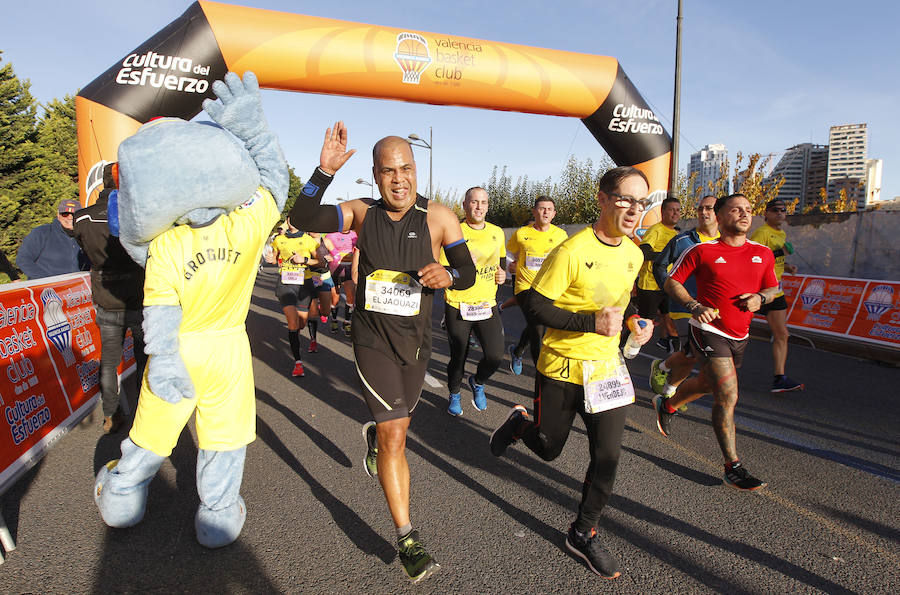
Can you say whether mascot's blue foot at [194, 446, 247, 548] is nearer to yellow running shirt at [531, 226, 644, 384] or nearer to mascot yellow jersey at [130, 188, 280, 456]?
mascot yellow jersey at [130, 188, 280, 456]

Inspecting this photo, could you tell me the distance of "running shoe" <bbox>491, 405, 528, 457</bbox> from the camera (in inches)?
130

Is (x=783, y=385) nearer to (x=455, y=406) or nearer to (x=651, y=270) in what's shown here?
(x=651, y=270)

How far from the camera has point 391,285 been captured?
8.82ft

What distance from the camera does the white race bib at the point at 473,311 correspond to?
4766 millimetres

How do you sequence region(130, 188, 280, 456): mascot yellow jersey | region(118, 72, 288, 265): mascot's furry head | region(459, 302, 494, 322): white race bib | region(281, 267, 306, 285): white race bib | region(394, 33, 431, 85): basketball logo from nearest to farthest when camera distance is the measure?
region(118, 72, 288, 265): mascot's furry head < region(130, 188, 280, 456): mascot yellow jersey < region(459, 302, 494, 322): white race bib < region(281, 267, 306, 285): white race bib < region(394, 33, 431, 85): basketball logo

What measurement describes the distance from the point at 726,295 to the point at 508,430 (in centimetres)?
189

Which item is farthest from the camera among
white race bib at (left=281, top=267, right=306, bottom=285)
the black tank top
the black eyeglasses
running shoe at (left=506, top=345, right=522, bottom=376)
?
white race bib at (left=281, top=267, right=306, bottom=285)

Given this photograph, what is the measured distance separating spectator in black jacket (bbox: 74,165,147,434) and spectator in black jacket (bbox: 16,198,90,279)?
252cm

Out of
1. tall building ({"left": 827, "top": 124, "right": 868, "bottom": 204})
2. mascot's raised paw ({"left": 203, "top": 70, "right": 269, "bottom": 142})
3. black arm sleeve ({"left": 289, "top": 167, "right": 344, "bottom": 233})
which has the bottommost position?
black arm sleeve ({"left": 289, "top": 167, "right": 344, "bottom": 233})

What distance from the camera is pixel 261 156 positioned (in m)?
2.59

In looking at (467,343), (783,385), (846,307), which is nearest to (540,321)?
(467,343)

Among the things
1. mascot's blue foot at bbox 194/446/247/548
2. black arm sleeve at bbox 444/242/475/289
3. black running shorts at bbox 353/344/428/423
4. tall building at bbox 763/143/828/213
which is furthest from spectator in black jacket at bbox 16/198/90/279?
tall building at bbox 763/143/828/213

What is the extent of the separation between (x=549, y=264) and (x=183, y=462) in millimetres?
2985

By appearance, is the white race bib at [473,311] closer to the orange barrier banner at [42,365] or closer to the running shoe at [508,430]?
the running shoe at [508,430]
